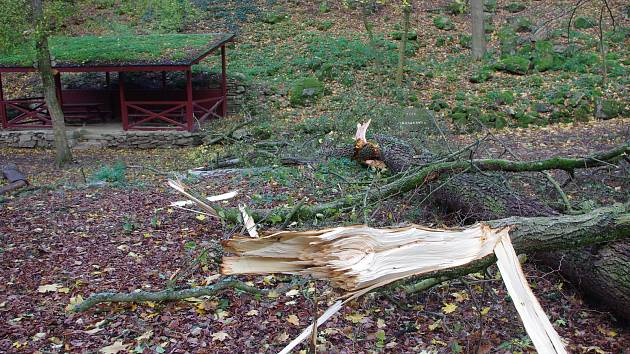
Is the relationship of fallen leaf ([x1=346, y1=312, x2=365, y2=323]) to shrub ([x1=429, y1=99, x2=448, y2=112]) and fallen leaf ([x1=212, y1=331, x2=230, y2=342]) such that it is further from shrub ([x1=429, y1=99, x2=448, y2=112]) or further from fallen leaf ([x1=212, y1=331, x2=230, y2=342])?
shrub ([x1=429, y1=99, x2=448, y2=112])

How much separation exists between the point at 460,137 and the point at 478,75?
466 cm

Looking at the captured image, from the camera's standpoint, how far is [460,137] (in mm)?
13609

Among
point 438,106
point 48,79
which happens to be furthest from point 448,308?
point 48,79

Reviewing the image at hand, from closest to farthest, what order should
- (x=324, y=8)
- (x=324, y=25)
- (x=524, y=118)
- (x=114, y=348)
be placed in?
(x=114, y=348), (x=524, y=118), (x=324, y=25), (x=324, y=8)

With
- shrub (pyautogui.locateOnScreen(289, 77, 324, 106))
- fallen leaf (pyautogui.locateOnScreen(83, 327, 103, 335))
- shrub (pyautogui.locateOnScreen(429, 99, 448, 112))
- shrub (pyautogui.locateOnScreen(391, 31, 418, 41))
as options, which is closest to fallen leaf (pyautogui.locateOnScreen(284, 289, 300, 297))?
fallen leaf (pyautogui.locateOnScreen(83, 327, 103, 335))

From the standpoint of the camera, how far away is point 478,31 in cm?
1900

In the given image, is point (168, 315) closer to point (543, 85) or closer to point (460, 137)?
point (460, 137)

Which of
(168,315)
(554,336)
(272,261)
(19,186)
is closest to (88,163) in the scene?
(19,186)

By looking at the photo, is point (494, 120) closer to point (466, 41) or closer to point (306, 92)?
point (306, 92)

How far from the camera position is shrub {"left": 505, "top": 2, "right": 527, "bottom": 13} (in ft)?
75.6

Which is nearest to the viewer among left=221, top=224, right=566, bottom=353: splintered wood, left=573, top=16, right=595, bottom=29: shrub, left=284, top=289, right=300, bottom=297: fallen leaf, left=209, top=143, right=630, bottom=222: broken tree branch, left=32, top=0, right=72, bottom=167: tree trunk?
left=221, top=224, right=566, bottom=353: splintered wood

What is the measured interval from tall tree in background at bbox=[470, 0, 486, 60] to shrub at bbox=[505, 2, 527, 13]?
4.94 m

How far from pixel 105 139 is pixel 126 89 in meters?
2.85

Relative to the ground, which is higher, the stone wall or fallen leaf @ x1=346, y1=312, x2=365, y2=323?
fallen leaf @ x1=346, y1=312, x2=365, y2=323
